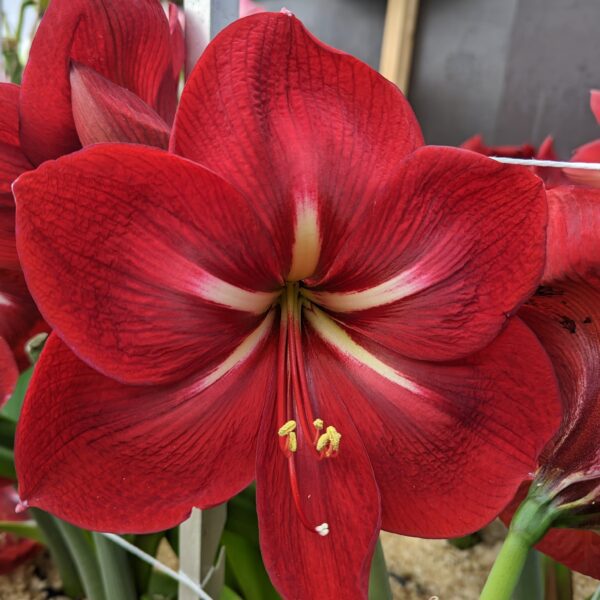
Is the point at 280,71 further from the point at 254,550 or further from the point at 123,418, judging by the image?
the point at 254,550

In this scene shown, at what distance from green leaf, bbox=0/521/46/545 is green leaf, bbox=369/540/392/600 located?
1.79ft

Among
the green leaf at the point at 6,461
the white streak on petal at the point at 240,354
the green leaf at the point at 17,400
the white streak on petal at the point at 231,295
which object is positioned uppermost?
the white streak on petal at the point at 231,295

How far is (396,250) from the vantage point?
0.36m

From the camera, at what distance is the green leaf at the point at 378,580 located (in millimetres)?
471

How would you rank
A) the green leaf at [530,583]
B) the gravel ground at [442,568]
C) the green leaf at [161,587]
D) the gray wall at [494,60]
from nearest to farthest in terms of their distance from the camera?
the green leaf at [530,583] → the green leaf at [161,587] → the gravel ground at [442,568] → the gray wall at [494,60]

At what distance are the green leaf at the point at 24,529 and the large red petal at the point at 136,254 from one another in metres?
0.62

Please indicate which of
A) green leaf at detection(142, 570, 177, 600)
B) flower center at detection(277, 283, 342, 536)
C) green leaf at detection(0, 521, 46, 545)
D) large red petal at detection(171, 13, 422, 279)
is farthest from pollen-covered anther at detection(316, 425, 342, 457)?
green leaf at detection(0, 521, 46, 545)

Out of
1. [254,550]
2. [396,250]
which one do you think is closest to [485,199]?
[396,250]

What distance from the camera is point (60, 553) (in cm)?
87

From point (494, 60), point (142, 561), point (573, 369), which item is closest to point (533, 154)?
point (573, 369)

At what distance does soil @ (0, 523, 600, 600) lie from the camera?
36.4 inches

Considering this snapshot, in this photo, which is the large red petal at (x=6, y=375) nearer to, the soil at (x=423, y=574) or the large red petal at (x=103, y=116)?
the large red petal at (x=103, y=116)

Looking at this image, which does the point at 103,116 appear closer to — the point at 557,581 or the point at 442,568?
the point at 557,581

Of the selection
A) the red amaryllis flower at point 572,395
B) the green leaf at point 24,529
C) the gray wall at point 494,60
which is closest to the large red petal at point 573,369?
the red amaryllis flower at point 572,395
